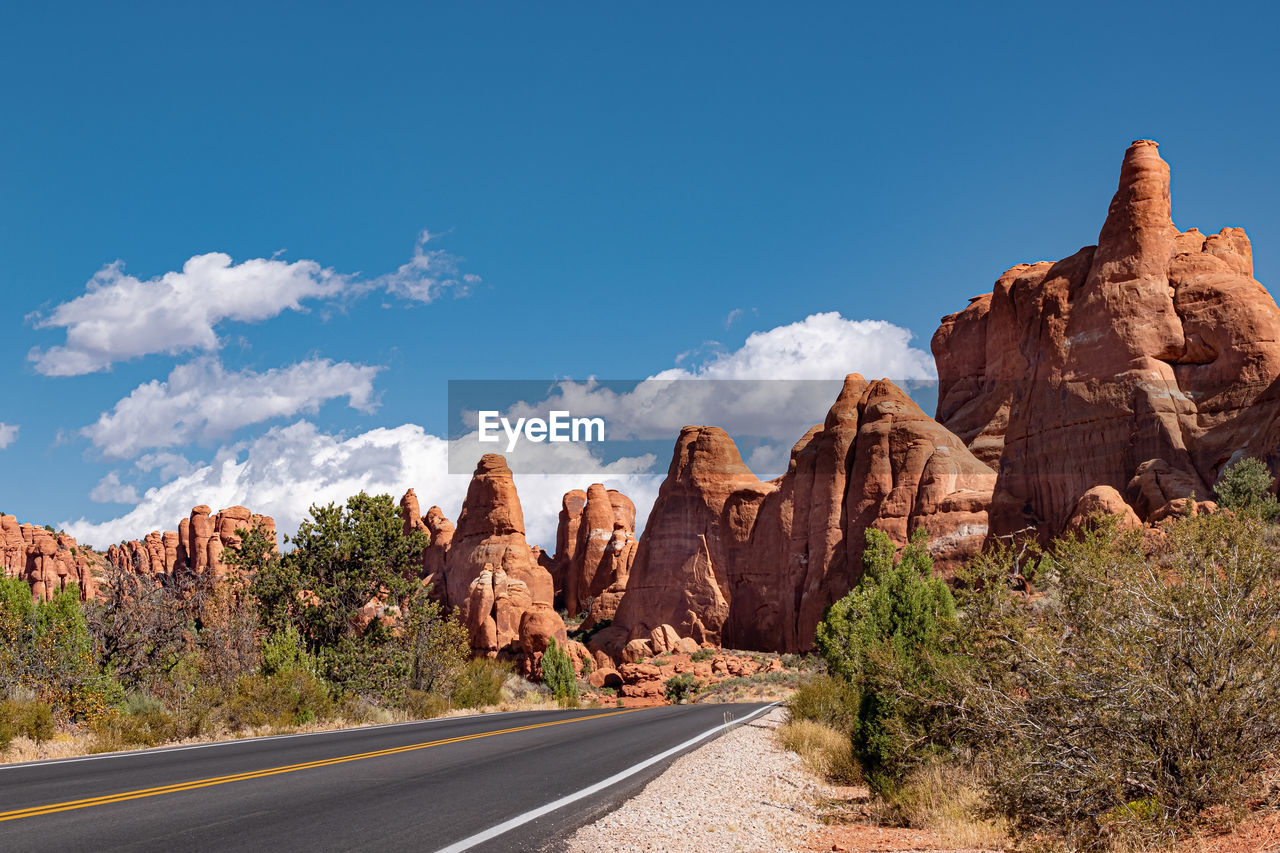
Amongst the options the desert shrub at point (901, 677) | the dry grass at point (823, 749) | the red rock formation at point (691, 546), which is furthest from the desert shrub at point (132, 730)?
the red rock formation at point (691, 546)

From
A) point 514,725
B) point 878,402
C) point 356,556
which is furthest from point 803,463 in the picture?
point 514,725

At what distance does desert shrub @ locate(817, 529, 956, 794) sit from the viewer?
11.0 metres

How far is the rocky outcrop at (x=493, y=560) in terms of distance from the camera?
6762 cm

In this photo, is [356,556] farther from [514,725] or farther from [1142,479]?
[1142,479]

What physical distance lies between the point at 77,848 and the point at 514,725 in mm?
17003

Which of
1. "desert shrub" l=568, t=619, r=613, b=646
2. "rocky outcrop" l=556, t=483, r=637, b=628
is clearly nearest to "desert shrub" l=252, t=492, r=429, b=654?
"desert shrub" l=568, t=619, r=613, b=646

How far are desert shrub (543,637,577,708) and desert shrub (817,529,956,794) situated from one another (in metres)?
30.2

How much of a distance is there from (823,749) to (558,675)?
103ft

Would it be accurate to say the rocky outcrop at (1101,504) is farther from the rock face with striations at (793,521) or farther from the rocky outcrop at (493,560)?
the rocky outcrop at (493,560)

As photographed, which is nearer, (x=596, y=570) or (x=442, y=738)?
(x=442, y=738)

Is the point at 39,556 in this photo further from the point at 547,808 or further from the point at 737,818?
the point at 737,818

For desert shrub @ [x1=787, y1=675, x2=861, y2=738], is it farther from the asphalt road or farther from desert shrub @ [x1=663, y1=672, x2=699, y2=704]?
desert shrub @ [x1=663, y1=672, x2=699, y2=704]

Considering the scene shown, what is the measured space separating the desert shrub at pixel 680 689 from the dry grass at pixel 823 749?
31.2m

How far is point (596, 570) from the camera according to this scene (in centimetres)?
10325
